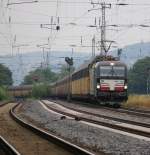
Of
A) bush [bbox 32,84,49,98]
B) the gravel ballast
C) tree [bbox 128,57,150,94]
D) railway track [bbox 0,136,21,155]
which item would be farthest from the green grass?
railway track [bbox 0,136,21,155]

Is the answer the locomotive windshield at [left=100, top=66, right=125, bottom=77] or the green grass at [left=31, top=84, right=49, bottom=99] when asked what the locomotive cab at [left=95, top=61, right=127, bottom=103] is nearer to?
the locomotive windshield at [left=100, top=66, right=125, bottom=77]

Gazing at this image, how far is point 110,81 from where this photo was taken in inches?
1547

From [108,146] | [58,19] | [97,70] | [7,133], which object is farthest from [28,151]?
[58,19]

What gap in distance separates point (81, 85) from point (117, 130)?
2736 cm

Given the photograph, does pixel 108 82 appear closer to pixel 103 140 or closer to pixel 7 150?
pixel 103 140

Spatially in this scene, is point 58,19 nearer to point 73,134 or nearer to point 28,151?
point 73,134

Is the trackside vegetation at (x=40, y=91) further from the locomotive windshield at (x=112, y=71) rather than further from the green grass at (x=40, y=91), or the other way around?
the locomotive windshield at (x=112, y=71)

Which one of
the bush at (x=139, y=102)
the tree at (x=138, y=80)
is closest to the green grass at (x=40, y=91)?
the tree at (x=138, y=80)

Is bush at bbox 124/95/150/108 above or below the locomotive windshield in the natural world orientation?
below

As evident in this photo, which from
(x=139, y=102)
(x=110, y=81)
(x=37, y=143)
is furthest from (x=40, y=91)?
(x=37, y=143)

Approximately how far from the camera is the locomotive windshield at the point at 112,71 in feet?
129

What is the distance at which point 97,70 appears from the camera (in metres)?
39.1

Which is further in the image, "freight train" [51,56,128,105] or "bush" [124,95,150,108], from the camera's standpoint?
"bush" [124,95,150,108]

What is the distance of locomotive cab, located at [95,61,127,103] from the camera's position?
3872 centimetres
